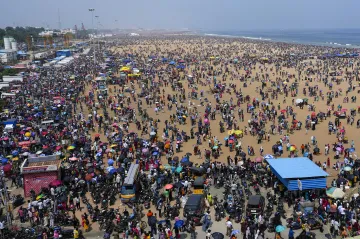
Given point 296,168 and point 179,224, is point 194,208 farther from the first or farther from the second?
point 296,168

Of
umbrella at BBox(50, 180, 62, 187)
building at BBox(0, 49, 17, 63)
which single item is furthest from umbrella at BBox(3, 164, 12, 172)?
building at BBox(0, 49, 17, 63)

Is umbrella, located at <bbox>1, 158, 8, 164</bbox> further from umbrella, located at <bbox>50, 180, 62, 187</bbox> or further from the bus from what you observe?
the bus

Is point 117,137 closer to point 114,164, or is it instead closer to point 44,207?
point 114,164

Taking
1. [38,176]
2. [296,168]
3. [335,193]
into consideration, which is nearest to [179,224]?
[296,168]

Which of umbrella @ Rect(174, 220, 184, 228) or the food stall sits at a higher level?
the food stall

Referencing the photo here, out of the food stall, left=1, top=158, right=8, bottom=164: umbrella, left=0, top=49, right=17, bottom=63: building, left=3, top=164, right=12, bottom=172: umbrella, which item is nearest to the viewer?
the food stall

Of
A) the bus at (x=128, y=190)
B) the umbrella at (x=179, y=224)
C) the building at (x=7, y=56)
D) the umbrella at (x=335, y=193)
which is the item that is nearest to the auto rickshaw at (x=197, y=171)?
the bus at (x=128, y=190)

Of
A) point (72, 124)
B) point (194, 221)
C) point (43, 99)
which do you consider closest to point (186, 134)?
point (72, 124)
